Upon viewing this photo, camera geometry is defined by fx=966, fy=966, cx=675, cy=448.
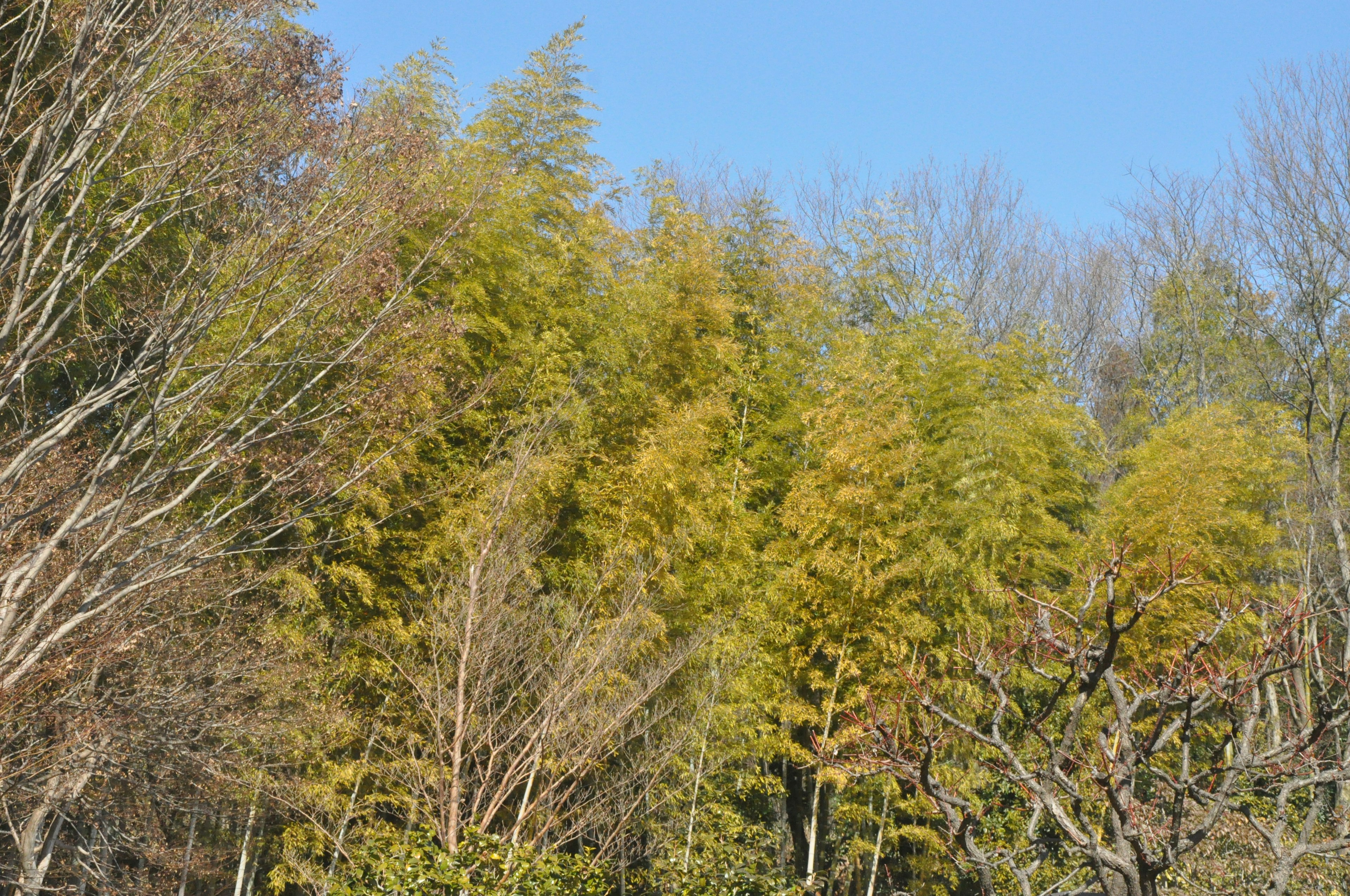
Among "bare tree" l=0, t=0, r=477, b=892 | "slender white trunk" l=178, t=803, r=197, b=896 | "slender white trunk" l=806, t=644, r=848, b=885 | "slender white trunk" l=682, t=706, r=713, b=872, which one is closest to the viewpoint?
"bare tree" l=0, t=0, r=477, b=892

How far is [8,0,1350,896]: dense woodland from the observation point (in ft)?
12.0

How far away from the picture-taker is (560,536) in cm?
920

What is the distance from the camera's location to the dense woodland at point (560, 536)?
367 centimetres

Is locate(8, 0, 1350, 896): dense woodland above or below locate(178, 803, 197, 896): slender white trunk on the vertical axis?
above

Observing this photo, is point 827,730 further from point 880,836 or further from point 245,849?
point 245,849

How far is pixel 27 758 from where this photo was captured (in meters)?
4.86

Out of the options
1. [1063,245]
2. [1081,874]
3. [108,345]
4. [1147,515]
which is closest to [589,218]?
[108,345]

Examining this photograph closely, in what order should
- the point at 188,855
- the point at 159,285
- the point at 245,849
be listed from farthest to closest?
1. the point at 245,849
2. the point at 188,855
3. the point at 159,285

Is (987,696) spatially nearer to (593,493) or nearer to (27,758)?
(593,493)

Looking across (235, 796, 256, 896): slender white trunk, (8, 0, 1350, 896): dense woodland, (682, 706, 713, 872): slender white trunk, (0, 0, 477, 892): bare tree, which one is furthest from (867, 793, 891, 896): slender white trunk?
(0, 0, 477, 892): bare tree

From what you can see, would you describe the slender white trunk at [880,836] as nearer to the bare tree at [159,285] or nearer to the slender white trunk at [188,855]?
the slender white trunk at [188,855]

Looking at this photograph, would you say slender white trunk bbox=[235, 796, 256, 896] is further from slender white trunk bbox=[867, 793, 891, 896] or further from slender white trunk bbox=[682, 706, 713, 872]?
slender white trunk bbox=[867, 793, 891, 896]

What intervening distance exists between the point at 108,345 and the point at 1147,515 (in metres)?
9.41

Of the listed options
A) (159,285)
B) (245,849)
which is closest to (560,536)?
(245,849)
